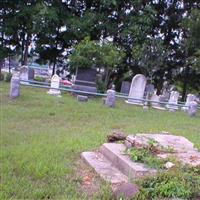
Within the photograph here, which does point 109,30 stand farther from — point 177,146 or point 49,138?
point 177,146

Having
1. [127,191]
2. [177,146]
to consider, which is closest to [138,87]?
[177,146]

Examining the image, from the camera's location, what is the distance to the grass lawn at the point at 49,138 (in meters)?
Answer: 5.01

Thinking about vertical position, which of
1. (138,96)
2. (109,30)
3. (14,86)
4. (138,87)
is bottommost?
(138,96)

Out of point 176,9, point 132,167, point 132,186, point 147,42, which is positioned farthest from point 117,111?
point 176,9

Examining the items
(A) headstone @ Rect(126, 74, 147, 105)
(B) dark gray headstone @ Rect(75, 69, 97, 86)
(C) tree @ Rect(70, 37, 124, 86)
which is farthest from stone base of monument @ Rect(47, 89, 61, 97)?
(A) headstone @ Rect(126, 74, 147, 105)

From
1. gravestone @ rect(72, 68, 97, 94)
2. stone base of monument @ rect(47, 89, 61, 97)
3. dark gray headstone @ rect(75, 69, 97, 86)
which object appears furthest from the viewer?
dark gray headstone @ rect(75, 69, 97, 86)

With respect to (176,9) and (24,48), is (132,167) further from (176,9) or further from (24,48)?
(176,9)

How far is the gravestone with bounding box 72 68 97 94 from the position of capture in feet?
65.6

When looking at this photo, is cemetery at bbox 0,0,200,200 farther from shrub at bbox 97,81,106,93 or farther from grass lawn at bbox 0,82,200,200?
shrub at bbox 97,81,106,93

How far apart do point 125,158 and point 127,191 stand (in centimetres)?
143

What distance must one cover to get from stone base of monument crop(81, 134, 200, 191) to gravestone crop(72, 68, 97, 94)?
504 inches

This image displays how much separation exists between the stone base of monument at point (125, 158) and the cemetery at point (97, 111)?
2cm

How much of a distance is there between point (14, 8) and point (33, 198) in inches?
951

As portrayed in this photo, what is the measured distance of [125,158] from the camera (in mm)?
5977
